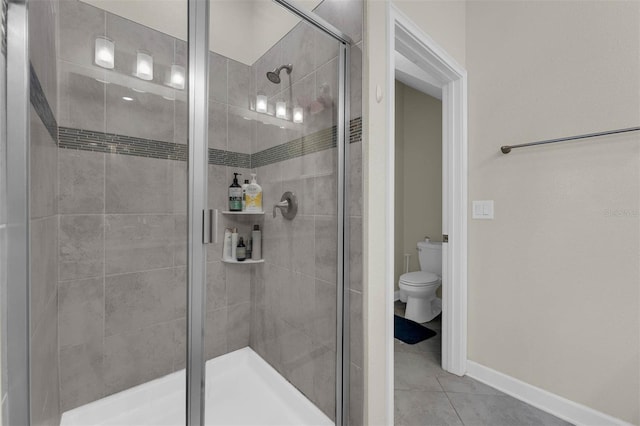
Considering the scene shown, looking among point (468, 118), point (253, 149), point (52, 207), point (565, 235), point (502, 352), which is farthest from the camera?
point (468, 118)

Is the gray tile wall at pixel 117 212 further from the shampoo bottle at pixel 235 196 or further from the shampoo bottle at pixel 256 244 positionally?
the shampoo bottle at pixel 256 244

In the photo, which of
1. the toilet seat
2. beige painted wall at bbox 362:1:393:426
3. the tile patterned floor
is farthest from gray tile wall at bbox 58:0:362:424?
the toilet seat

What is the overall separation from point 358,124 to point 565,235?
1279 mm

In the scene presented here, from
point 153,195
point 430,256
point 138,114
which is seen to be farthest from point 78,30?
point 430,256

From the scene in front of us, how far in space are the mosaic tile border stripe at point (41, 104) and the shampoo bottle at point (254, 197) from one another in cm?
63

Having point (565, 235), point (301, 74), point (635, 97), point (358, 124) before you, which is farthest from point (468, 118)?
point (301, 74)

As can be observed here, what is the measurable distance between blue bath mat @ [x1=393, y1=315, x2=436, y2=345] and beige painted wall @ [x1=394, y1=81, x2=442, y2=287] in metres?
0.93

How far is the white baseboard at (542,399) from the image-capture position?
4.50 ft

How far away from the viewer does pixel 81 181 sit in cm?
96

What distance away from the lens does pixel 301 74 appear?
1249mm

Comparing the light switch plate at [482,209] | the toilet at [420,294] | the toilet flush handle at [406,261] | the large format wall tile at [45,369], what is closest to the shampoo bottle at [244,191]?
the large format wall tile at [45,369]

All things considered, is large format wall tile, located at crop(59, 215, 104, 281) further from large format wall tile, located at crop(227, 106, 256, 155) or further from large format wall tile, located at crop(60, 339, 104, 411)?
large format wall tile, located at crop(227, 106, 256, 155)

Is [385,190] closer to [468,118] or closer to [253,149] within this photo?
[253,149]

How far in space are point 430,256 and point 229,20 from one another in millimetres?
2880
